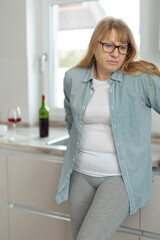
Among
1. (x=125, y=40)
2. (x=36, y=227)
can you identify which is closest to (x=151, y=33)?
(x=125, y=40)

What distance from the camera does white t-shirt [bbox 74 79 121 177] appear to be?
1354mm

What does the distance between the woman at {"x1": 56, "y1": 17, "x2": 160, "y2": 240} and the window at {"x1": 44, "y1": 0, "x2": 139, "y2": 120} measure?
897 mm

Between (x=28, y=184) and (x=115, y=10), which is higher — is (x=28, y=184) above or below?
below

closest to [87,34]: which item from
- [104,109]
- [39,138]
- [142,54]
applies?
[142,54]

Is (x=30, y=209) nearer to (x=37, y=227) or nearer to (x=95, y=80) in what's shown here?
(x=37, y=227)

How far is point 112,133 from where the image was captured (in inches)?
53.6

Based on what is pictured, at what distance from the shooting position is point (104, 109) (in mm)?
1356

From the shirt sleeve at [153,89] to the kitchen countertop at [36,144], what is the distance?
0.35m

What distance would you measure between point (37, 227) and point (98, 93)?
3.30ft

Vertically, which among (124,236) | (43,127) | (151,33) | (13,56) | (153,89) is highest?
(151,33)

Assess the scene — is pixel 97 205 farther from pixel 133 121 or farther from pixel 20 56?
pixel 20 56

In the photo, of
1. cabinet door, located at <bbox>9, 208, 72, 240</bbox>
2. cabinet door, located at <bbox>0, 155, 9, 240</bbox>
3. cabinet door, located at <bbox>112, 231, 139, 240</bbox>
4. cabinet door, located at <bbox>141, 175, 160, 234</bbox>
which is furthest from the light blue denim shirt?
cabinet door, located at <bbox>0, 155, 9, 240</bbox>

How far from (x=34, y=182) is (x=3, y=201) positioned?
296 millimetres

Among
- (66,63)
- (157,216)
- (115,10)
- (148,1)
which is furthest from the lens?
(66,63)
